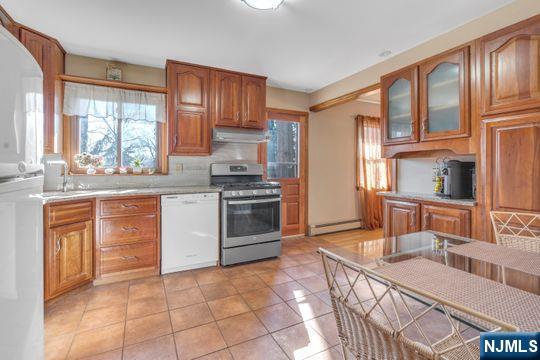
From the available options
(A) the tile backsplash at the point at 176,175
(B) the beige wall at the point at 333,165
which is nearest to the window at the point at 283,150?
(B) the beige wall at the point at 333,165

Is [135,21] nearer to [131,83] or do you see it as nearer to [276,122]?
[131,83]

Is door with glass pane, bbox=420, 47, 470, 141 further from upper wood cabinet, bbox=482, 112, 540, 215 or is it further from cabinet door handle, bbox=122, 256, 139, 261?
cabinet door handle, bbox=122, 256, 139, 261

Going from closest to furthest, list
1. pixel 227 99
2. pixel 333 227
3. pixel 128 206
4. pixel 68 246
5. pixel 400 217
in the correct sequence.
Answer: pixel 68 246, pixel 128 206, pixel 400 217, pixel 227 99, pixel 333 227

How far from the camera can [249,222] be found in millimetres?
3158

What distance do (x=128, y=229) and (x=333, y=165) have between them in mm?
3362

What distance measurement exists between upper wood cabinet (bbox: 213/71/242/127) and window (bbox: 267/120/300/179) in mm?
817

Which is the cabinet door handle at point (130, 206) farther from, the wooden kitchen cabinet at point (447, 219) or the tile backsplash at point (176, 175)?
the wooden kitchen cabinet at point (447, 219)

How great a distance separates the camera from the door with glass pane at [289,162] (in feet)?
13.8

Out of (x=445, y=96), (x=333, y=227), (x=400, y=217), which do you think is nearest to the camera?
(x=445, y=96)

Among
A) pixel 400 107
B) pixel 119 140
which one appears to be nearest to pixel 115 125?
pixel 119 140

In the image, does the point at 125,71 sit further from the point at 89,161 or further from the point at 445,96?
the point at 445,96

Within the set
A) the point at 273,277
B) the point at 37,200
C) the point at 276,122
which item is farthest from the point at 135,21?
the point at 273,277

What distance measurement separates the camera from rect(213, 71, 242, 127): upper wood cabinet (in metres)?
3.37

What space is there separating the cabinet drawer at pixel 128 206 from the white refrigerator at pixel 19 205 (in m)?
1.70
